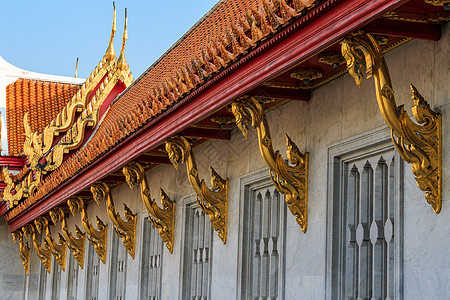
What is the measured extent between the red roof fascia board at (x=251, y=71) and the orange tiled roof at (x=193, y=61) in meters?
0.10

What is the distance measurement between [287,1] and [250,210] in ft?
13.5

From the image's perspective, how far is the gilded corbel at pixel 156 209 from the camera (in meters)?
13.8

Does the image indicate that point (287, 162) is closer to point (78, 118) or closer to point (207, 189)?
point (207, 189)

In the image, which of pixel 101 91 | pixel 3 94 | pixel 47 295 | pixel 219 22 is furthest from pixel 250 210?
pixel 3 94

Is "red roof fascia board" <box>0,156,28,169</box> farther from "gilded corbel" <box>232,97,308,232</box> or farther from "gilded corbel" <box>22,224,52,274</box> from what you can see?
"gilded corbel" <box>232,97,308,232</box>

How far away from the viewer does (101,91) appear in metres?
21.8

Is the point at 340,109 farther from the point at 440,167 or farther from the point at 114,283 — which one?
the point at 114,283

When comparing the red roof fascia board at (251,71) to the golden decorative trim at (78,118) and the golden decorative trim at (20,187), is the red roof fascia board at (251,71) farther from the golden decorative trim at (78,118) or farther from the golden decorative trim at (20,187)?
the golden decorative trim at (20,187)

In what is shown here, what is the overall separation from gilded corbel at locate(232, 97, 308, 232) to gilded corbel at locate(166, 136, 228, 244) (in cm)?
236

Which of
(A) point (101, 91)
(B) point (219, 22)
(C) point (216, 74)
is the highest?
(A) point (101, 91)

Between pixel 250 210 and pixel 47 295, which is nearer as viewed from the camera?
pixel 250 210

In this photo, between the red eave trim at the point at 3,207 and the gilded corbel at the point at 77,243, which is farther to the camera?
the red eave trim at the point at 3,207

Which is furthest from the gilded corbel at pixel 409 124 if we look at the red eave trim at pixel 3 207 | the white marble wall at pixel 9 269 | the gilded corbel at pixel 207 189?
the white marble wall at pixel 9 269

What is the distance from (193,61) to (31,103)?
66.8 ft
